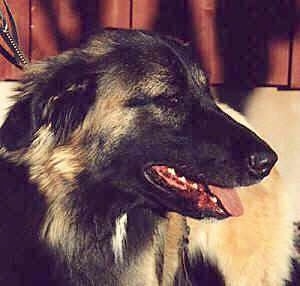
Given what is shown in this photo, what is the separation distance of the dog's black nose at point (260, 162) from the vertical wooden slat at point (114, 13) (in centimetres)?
278

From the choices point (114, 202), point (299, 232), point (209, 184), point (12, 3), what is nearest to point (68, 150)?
point (114, 202)

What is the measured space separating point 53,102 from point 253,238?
1.59 meters

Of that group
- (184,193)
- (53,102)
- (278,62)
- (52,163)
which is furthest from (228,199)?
(278,62)

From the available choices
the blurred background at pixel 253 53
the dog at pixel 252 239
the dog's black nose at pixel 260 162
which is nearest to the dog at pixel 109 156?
the dog's black nose at pixel 260 162

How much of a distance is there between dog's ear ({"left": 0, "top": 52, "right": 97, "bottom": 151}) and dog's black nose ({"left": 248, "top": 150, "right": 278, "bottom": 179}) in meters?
0.76

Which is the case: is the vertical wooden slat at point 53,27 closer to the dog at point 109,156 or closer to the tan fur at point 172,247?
the tan fur at point 172,247

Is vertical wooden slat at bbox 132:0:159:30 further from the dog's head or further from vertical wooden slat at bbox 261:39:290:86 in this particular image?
the dog's head

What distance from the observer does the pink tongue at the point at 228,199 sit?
12.9 ft

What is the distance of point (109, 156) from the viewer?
3.84m

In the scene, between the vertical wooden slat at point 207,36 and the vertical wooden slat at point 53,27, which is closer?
the vertical wooden slat at point 53,27

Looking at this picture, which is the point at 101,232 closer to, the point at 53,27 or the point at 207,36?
the point at 53,27

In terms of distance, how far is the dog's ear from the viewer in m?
3.63

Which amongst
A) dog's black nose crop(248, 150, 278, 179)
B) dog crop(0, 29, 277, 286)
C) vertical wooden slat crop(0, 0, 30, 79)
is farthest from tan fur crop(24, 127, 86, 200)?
vertical wooden slat crop(0, 0, 30, 79)

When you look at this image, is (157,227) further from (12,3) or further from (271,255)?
(12,3)
